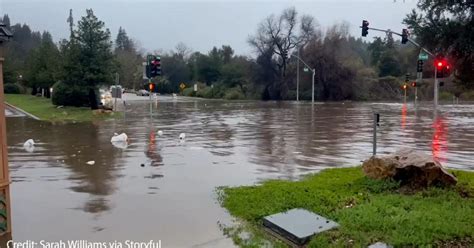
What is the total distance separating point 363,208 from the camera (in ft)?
21.8

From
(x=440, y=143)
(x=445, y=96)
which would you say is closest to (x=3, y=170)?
(x=440, y=143)

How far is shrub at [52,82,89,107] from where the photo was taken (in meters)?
34.7

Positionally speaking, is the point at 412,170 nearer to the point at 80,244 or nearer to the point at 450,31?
the point at 450,31

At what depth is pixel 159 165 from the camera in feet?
38.7

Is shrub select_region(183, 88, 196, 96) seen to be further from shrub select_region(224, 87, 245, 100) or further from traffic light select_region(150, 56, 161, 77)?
traffic light select_region(150, 56, 161, 77)

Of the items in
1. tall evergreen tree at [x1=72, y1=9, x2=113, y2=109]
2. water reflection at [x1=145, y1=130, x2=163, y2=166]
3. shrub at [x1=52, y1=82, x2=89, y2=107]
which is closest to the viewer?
water reflection at [x1=145, y1=130, x2=163, y2=166]

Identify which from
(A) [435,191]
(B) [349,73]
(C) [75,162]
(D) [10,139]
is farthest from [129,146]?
(B) [349,73]

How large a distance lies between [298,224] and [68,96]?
32598 millimetres

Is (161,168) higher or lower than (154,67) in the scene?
lower

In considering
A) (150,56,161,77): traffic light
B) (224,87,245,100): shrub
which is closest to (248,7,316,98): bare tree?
(224,87,245,100): shrub

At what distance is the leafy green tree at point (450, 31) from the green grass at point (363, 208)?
198cm

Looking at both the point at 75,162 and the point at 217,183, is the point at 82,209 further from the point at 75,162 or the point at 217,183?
the point at 75,162

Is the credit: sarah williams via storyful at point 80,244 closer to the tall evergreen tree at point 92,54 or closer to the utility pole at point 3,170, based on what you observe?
the utility pole at point 3,170

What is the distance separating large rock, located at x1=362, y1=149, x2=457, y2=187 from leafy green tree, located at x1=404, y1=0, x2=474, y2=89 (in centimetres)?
162
